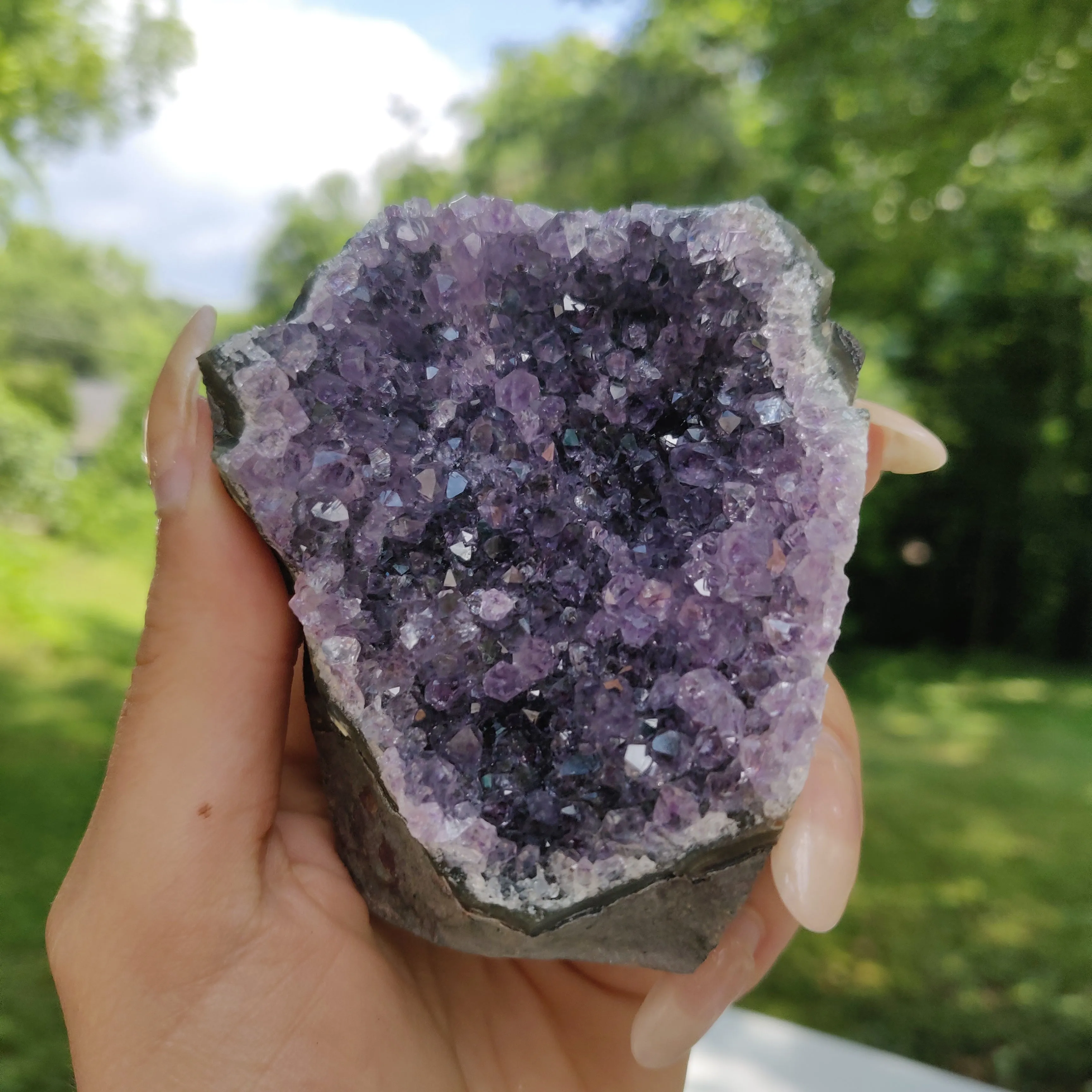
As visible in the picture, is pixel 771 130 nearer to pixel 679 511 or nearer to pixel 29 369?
pixel 679 511

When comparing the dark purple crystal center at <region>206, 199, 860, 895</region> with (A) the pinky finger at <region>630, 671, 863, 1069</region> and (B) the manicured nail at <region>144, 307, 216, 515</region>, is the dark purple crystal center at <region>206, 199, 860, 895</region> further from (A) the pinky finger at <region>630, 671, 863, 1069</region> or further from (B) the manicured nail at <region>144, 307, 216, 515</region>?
(A) the pinky finger at <region>630, 671, 863, 1069</region>

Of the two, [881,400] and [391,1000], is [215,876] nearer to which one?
[391,1000]

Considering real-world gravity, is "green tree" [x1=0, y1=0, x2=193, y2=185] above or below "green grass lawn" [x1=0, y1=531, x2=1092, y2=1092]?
above

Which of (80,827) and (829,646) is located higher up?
(829,646)

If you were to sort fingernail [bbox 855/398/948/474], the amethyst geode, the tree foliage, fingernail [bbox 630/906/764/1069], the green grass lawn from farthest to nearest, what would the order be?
the tree foliage
the green grass lawn
fingernail [bbox 855/398/948/474]
fingernail [bbox 630/906/764/1069]
the amethyst geode

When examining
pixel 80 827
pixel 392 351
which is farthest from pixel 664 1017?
pixel 80 827

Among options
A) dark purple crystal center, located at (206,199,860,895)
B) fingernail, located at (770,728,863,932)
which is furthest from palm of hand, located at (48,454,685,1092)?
fingernail, located at (770,728,863,932)

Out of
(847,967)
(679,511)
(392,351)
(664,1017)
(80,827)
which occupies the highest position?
(392,351)

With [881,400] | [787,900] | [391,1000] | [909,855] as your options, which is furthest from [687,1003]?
[881,400]
